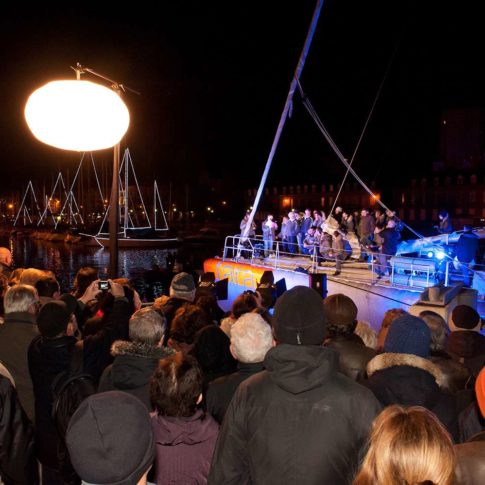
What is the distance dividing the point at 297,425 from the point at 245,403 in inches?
11.5

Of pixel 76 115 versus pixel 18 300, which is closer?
pixel 18 300

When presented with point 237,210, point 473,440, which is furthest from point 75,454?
point 237,210

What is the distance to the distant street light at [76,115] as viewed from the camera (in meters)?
4.89

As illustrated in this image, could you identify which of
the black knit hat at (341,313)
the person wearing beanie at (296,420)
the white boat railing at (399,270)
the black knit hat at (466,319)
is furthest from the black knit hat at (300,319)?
the white boat railing at (399,270)

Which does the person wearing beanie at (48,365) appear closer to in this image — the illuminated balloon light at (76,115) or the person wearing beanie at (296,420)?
the person wearing beanie at (296,420)

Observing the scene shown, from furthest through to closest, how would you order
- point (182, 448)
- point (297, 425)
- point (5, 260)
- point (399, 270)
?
point (399, 270) → point (5, 260) → point (182, 448) → point (297, 425)

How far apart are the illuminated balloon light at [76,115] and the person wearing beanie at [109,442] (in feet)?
12.5

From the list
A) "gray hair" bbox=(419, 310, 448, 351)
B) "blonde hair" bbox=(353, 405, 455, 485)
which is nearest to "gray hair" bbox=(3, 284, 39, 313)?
"blonde hair" bbox=(353, 405, 455, 485)

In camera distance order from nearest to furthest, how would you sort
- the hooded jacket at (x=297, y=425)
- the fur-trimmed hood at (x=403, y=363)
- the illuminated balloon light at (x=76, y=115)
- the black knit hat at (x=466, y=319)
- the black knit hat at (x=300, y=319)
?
the hooded jacket at (x=297, y=425) → the black knit hat at (x=300, y=319) → the fur-trimmed hood at (x=403, y=363) → the illuminated balloon light at (x=76, y=115) → the black knit hat at (x=466, y=319)

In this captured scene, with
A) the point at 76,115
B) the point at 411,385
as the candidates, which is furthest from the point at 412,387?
the point at 76,115

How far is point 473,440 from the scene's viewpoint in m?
2.27

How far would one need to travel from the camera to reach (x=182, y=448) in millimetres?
2814

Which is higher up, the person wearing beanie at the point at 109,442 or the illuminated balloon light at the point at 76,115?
the illuminated balloon light at the point at 76,115

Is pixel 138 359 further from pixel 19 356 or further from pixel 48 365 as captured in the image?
pixel 19 356
